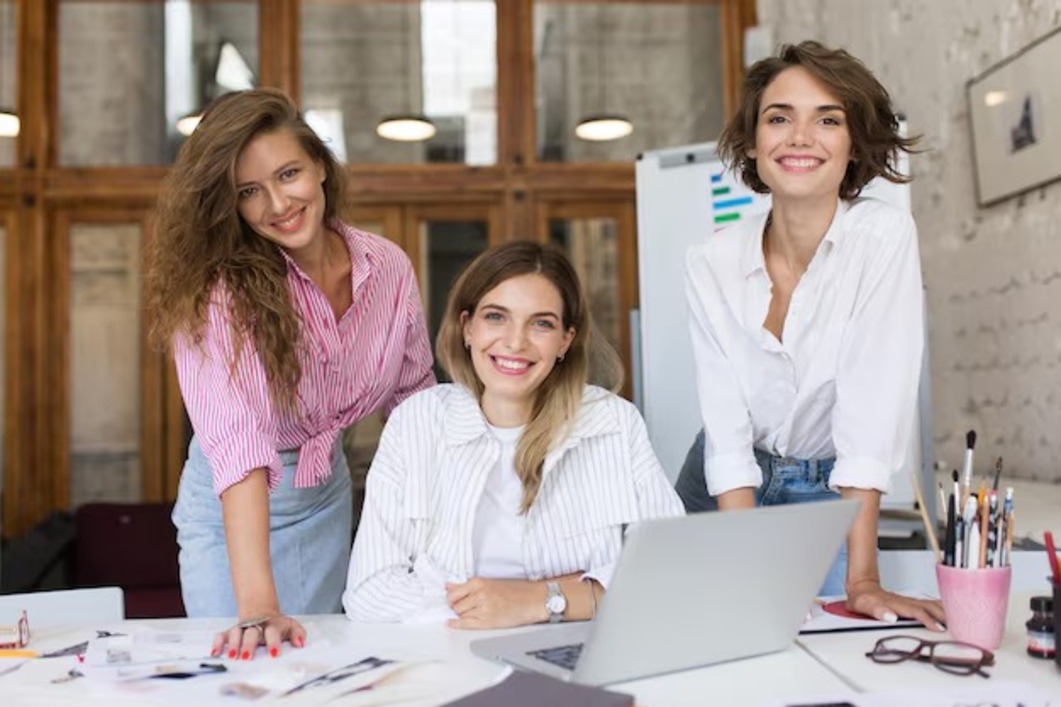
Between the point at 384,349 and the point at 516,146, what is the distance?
328 cm

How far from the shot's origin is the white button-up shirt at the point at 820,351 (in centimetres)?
145

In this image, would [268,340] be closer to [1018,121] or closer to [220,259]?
[220,259]

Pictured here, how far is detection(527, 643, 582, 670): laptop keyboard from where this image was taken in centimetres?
103

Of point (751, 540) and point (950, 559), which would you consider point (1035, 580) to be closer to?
point (950, 559)

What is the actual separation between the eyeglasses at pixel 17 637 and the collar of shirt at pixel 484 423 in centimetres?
58

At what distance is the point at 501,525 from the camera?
154 cm

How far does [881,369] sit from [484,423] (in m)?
0.54

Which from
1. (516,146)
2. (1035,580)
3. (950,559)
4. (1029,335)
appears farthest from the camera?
(516,146)

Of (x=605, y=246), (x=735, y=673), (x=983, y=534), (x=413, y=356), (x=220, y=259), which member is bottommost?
(x=735, y=673)

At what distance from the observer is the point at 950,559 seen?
1.12 meters

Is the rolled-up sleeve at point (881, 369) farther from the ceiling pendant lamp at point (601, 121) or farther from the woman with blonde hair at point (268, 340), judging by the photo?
the ceiling pendant lamp at point (601, 121)

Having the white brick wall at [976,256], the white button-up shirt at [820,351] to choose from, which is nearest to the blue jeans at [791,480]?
→ the white button-up shirt at [820,351]

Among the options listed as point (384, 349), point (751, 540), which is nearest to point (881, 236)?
point (751, 540)

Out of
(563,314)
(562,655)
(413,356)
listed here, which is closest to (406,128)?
(413,356)
